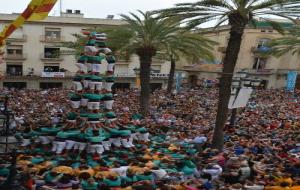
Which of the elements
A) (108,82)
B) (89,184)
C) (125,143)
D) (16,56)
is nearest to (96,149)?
(125,143)

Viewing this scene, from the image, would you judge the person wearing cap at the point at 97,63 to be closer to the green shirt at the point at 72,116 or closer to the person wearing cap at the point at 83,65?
the person wearing cap at the point at 83,65

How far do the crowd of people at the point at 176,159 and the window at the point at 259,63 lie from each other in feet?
99.3

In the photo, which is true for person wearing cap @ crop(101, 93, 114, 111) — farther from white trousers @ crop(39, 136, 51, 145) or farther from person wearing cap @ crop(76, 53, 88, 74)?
white trousers @ crop(39, 136, 51, 145)

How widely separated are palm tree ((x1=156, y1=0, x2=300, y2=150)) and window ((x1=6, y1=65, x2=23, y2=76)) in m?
33.4

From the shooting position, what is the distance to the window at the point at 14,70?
147 feet

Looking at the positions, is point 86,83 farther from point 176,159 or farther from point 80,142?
point 176,159

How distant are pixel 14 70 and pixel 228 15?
117 feet

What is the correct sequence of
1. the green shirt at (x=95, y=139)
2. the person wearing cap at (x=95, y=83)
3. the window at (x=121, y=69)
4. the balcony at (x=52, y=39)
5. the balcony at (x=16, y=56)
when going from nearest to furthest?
the green shirt at (x=95, y=139)
the person wearing cap at (x=95, y=83)
the balcony at (x=16, y=56)
the balcony at (x=52, y=39)
the window at (x=121, y=69)

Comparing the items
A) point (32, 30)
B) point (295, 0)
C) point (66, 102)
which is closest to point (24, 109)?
point (66, 102)

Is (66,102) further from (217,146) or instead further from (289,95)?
(289,95)

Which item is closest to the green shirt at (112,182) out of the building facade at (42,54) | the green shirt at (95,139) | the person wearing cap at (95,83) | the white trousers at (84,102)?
the green shirt at (95,139)

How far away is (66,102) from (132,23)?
8.82 meters

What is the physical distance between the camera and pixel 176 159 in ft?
42.8

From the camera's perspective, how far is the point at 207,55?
27438 mm
